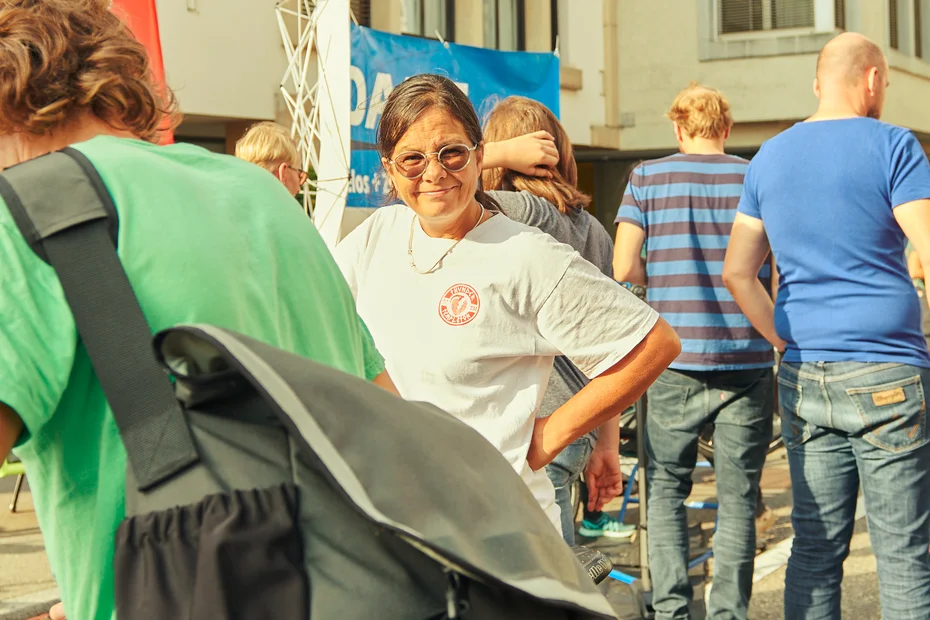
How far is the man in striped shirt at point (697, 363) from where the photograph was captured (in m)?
4.43

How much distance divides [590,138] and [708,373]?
44.7 ft

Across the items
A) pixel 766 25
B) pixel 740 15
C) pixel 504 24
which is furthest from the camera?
pixel 740 15

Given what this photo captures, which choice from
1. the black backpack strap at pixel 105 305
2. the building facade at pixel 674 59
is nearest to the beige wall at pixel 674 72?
the building facade at pixel 674 59

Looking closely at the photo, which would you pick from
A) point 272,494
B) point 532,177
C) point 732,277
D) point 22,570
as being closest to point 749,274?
point 732,277

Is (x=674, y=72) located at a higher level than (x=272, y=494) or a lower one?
higher

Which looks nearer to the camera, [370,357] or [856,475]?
[370,357]

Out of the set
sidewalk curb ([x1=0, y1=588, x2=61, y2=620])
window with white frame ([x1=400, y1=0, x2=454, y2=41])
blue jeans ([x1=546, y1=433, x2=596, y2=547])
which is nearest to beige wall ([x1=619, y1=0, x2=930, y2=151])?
window with white frame ([x1=400, y1=0, x2=454, y2=41])

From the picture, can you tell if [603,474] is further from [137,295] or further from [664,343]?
[137,295]

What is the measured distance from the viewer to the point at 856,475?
3734mm

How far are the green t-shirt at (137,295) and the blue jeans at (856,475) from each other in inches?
97.5

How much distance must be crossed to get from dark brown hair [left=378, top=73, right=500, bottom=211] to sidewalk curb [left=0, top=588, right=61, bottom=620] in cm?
326

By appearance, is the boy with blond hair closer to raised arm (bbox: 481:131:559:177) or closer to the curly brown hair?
raised arm (bbox: 481:131:559:177)

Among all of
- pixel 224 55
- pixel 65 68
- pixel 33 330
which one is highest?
pixel 224 55

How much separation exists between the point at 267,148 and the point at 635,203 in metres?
1.64
